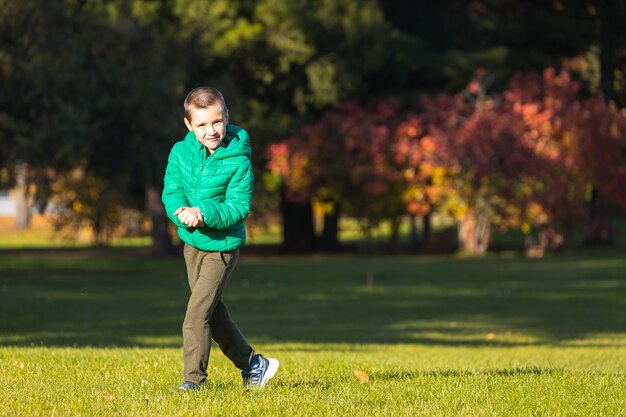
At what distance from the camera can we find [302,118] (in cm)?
3581

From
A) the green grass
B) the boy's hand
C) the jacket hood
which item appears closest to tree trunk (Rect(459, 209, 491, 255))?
the green grass

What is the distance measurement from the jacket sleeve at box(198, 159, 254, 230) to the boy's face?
23 centimetres

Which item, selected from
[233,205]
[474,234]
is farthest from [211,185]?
[474,234]

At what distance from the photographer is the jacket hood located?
7250 millimetres

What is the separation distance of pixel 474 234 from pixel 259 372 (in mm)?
29098

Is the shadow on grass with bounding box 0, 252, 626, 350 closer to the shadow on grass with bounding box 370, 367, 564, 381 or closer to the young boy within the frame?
the shadow on grass with bounding box 370, 367, 564, 381

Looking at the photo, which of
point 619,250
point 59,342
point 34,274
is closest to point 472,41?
point 619,250

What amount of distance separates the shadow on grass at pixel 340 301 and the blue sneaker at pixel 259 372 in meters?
5.97

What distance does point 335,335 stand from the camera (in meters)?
16.8

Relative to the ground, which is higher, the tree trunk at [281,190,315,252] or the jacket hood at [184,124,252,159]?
the jacket hood at [184,124,252,159]

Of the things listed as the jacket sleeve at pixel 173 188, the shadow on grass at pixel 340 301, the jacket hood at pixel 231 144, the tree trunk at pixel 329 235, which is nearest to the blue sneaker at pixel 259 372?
the jacket sleeve at pixel 173 188

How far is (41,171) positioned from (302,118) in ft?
39.7

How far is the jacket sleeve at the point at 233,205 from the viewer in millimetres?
7023

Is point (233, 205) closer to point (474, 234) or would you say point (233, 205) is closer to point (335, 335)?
point (335, 335)
